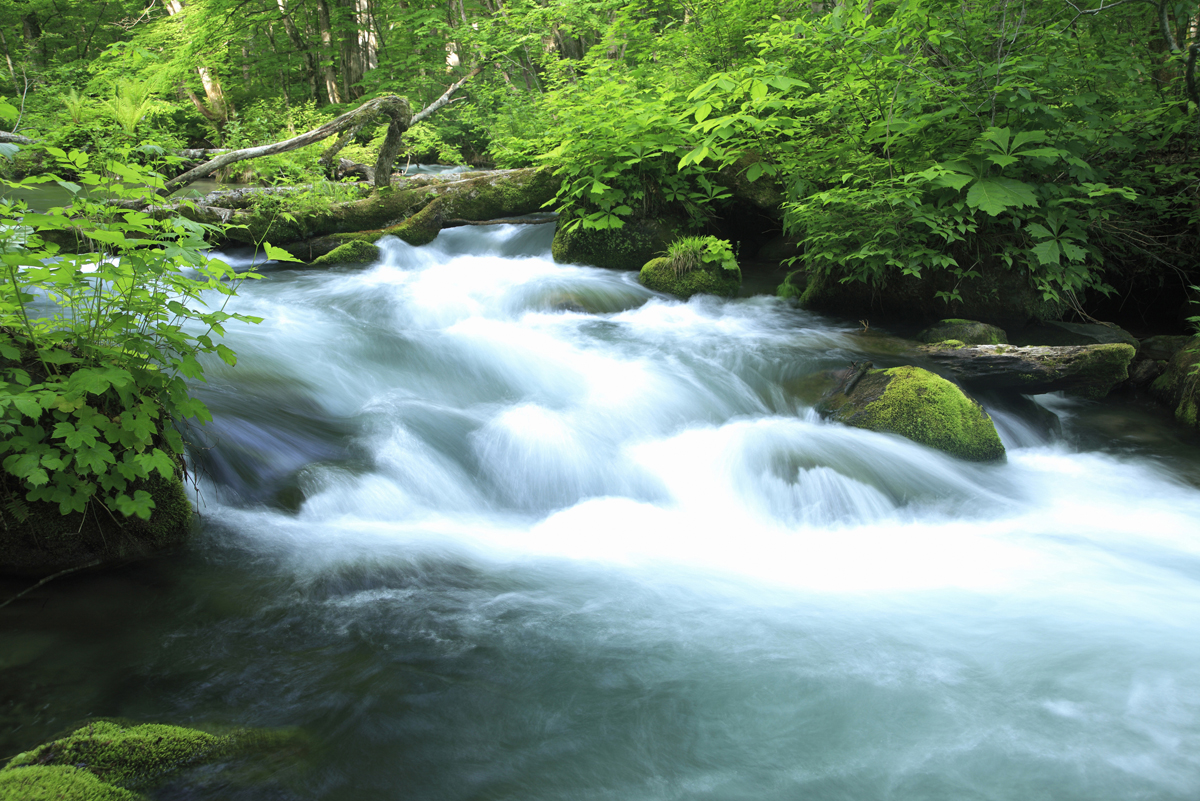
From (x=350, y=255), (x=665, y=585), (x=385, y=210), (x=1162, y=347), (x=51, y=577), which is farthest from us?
(x=385, y=210)

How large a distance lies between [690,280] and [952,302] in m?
2.69

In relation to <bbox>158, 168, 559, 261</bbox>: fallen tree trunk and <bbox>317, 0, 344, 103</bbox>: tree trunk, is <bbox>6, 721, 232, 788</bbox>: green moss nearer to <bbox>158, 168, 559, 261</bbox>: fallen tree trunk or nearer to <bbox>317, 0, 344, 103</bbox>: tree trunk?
<bbox>158, 168, 559, 261</bbox>: fallen tree trunk

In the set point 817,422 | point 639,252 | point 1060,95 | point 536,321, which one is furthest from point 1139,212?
point 536,321

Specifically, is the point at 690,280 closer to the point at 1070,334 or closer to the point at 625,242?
the point at 625,242

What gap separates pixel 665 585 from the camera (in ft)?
11.2

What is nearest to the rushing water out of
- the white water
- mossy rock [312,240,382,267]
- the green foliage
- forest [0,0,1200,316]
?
the white water

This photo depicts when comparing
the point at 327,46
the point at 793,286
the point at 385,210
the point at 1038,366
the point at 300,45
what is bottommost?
the point at 1038,366

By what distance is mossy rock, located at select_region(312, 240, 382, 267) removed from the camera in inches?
324

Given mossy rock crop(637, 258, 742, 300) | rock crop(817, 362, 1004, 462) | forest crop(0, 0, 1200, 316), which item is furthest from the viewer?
mossy rock crop(637, 258, 742, 300)

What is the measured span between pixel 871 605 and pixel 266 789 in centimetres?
266

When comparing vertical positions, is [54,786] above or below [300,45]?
below

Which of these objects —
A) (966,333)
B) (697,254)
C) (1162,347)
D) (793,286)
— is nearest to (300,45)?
(697,254)

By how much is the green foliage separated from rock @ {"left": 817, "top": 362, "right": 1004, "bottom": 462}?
427 cm

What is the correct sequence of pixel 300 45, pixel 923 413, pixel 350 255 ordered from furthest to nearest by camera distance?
1. pixel 300 45
2. pixel 350 255
3. pixel 923 413
